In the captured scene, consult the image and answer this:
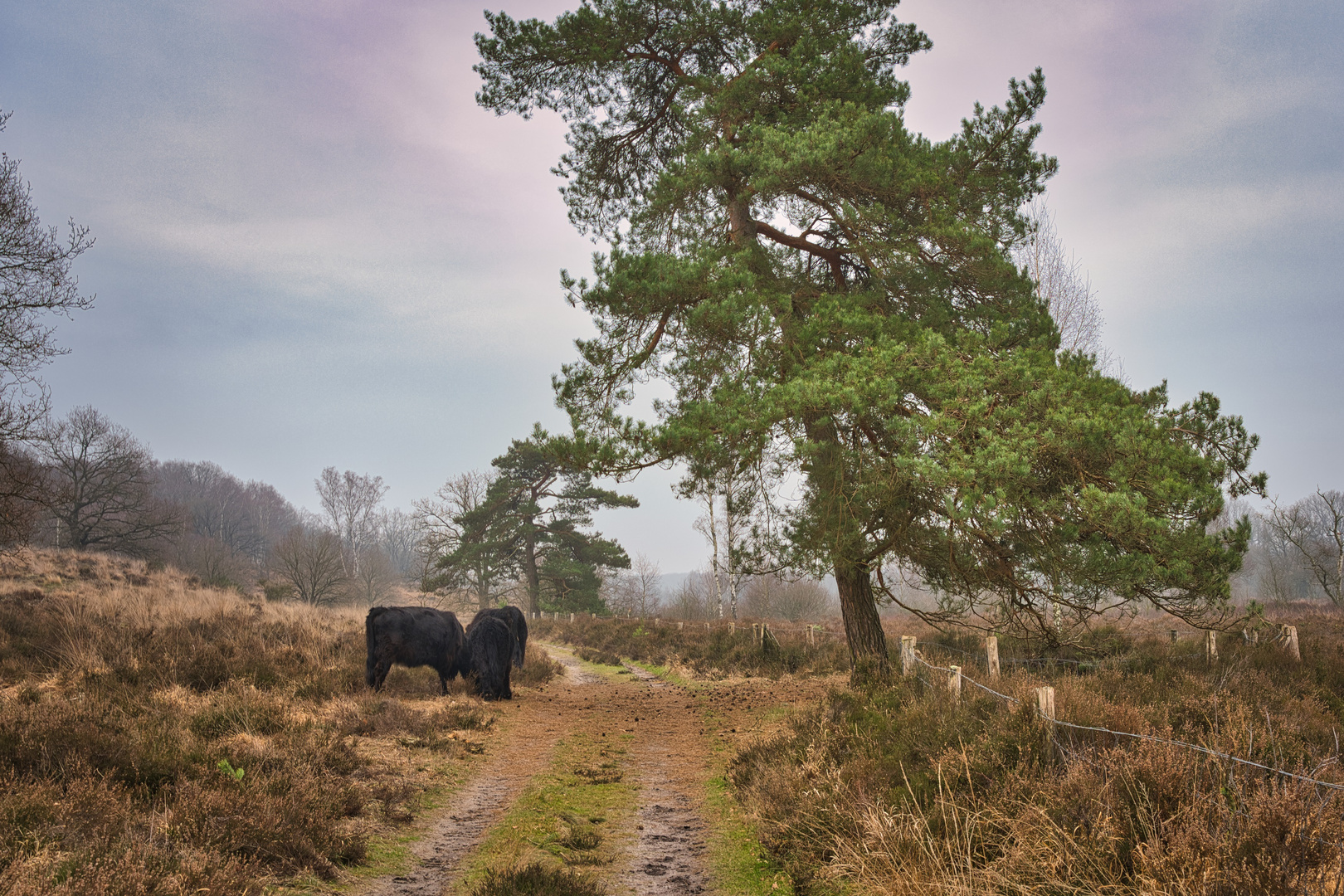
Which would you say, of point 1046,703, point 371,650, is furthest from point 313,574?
point 1046,703

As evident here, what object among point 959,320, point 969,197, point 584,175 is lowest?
point 959,320

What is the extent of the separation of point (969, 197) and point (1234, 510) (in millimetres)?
88829

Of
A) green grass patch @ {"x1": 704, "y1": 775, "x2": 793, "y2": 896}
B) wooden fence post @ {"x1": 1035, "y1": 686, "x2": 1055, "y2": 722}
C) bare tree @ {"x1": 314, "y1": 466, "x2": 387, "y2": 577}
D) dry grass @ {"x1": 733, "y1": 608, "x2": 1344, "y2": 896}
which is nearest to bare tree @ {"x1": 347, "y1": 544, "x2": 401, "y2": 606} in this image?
bare tree @ {"x1": 314, "y1": 466, "x2": 387, "y2": 577}

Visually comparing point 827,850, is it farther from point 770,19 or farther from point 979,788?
point 770,19

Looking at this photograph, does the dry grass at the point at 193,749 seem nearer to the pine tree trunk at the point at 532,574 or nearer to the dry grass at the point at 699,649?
the dry grass at the point at 699,649

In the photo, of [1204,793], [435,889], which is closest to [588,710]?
[435,889]

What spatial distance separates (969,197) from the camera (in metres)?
10.9

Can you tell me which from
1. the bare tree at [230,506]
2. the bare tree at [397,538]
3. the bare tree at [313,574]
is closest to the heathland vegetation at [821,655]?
the bare tree at [313,574]

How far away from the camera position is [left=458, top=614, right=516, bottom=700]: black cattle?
41.9 ft

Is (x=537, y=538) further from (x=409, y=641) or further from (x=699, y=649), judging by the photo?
(x=409, y=641)

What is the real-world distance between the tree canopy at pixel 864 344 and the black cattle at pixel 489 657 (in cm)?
488

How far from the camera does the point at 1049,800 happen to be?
13.4 ft

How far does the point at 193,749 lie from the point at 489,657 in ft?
22.4

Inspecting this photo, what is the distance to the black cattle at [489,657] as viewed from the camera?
1278 cm
